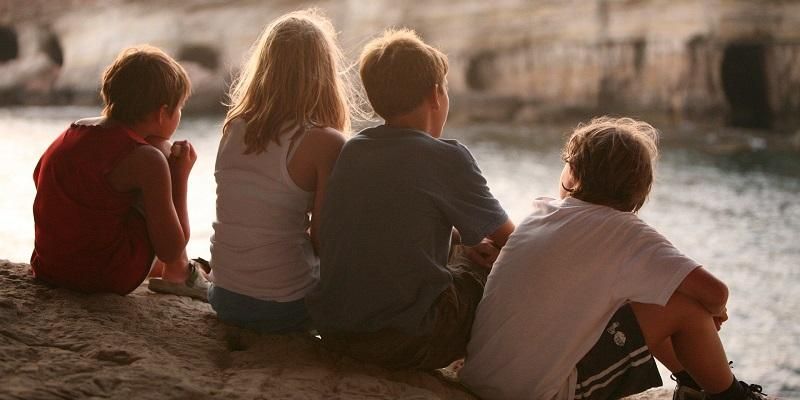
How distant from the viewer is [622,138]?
1.72 metres

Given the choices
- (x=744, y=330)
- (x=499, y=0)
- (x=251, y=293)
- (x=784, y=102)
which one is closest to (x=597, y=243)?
(x=251, y=293)

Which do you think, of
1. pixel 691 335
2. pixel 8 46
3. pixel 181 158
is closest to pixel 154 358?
pixel 181 158

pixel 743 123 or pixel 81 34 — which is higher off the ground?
pixel 81 34

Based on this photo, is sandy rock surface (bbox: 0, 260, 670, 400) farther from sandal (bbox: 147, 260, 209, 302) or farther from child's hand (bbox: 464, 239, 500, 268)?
child's hand (bbox: 464, 239, 500, 268)

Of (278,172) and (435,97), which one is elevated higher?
(435,97)

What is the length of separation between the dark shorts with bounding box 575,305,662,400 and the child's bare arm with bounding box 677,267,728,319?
123 mm

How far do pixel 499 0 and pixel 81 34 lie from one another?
6.56 meters

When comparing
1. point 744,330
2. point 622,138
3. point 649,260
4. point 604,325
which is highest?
point 622,138

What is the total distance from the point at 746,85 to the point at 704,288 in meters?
11.6

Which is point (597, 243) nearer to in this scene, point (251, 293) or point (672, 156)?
point (251, 293)

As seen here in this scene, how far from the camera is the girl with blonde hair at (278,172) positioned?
1854 mm

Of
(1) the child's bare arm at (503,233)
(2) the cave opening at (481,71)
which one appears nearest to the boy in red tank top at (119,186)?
(1) the child's bare arm at (503,233)

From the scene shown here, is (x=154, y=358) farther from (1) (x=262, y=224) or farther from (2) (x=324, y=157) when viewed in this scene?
(2) (x=324, y=157)

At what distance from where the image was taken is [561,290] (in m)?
1.71
